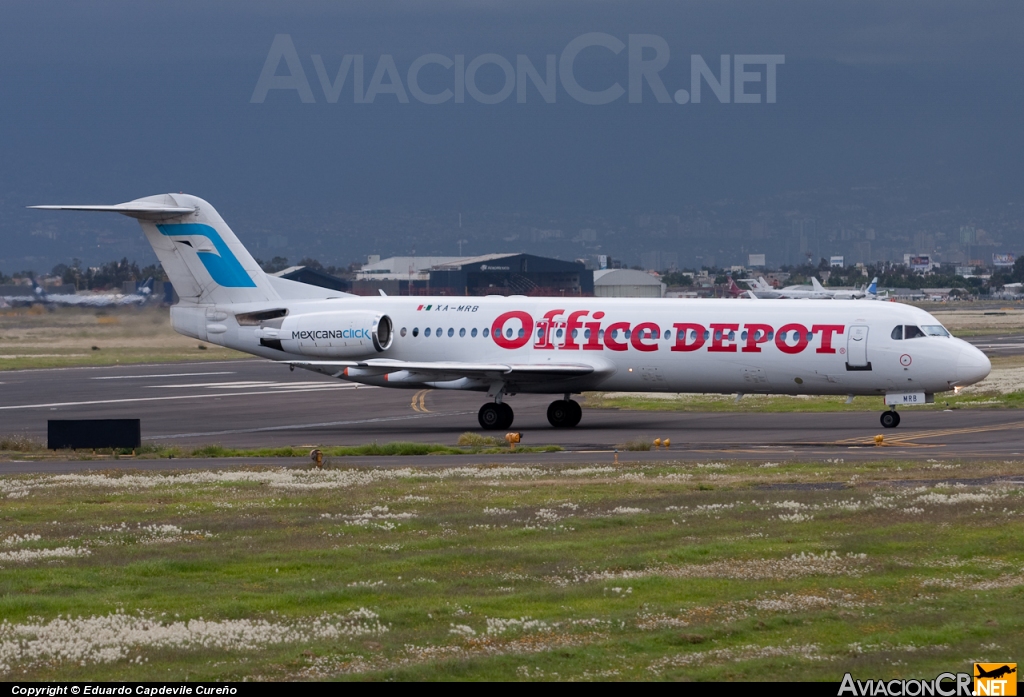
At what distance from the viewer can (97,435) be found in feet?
112

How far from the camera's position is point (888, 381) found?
117ft

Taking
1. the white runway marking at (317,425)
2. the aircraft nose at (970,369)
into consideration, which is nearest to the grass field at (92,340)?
the white runway marking at (317,425)

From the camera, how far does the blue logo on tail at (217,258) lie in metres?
42.8

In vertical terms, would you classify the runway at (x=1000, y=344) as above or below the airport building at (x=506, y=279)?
below

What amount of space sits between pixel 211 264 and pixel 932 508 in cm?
2817

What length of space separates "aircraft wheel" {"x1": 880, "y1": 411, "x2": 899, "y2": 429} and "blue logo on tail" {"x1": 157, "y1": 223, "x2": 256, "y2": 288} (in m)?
20.2

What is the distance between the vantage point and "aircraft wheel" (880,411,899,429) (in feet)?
119

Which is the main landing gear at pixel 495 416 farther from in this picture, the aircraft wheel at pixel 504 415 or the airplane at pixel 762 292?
the airplane at pixel 762 292


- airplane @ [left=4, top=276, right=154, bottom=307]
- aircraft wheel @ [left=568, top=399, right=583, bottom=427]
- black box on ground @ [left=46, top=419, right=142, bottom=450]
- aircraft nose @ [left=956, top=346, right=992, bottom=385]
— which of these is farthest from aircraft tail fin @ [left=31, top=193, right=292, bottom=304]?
airplane @ [left=4, top=276, right=154, bottom=307]

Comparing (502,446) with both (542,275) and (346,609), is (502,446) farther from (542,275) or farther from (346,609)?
(542,275)

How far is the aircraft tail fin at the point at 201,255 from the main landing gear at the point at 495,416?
895 cm

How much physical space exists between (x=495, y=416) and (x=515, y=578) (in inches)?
933

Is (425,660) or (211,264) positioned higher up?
(211,264)

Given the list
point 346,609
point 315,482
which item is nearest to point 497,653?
point 346,609
